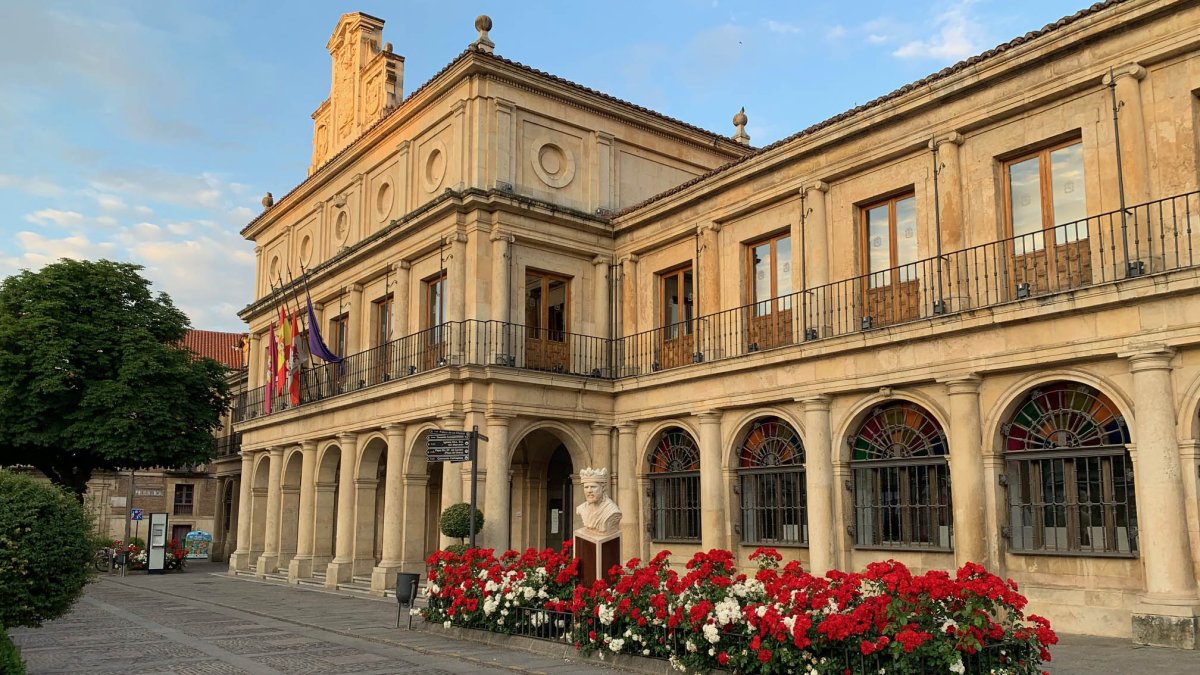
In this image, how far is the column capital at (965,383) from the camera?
46.4 feet

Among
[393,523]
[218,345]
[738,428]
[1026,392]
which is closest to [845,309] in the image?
[738,428]

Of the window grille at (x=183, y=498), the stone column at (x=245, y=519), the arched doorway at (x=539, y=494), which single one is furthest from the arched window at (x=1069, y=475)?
the window grille at (x=183, y=498)

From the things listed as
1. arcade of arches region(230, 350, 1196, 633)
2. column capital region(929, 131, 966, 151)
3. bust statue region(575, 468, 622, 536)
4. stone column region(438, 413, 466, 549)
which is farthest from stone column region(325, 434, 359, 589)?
column capital region(929, 131, 966, 151)

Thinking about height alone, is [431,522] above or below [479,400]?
below

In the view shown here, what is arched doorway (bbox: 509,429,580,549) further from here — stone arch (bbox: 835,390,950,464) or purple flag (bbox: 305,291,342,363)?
stone arch (bbox: 835,390,950,464)

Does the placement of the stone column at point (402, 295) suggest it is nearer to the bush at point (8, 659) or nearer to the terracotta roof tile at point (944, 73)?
the terracotta roof tile at point (944, 73)

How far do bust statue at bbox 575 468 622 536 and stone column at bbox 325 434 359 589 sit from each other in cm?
1169

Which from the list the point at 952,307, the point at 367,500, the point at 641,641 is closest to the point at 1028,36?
the point at 952,307

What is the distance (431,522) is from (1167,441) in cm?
1833

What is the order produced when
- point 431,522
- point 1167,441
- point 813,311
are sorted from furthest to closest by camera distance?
point 431,522
point 813,311
point 1167,441

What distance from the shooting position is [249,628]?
1550cm

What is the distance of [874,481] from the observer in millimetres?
15984

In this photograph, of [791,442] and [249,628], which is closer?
[249,628]

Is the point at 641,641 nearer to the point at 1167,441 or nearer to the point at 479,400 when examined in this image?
the point at 1167,441
